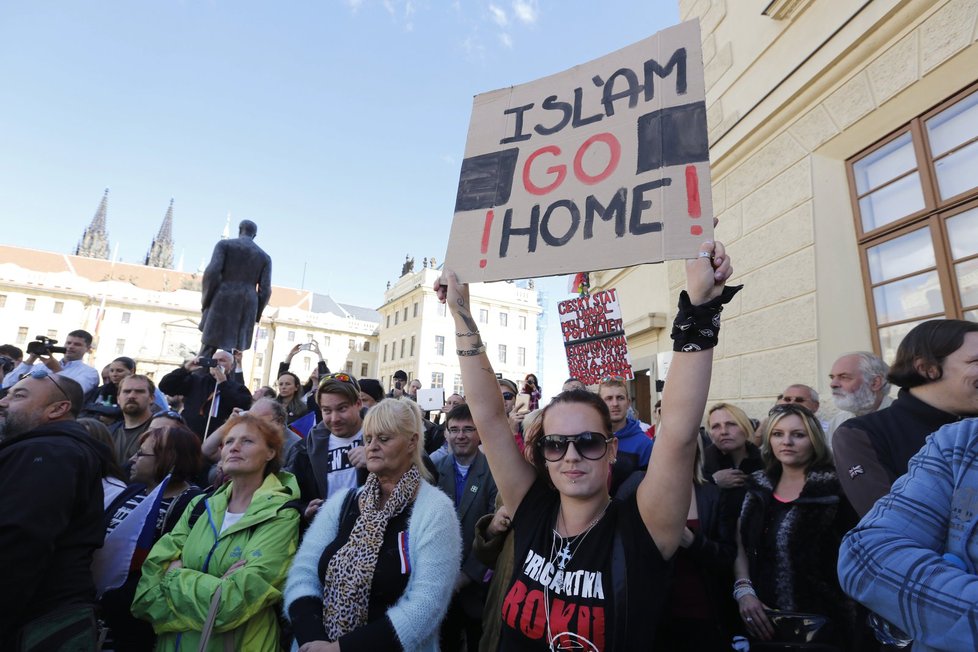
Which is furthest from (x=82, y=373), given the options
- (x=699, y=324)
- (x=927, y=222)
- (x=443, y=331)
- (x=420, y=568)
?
(x=443, y=331)

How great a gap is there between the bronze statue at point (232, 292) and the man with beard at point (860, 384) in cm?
547

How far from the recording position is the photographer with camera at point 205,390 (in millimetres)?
4762

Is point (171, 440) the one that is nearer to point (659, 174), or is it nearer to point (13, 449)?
point (13, 449)

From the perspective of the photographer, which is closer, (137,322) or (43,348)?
(43,348)

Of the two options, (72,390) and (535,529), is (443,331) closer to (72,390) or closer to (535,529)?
(72,390)

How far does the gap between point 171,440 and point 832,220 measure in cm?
579

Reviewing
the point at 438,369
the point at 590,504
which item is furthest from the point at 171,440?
the point at 438,369

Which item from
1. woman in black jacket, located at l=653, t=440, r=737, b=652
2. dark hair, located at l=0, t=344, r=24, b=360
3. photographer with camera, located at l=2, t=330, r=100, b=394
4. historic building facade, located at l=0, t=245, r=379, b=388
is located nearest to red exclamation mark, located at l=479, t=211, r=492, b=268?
woman in black jacket, located at l=653, t=440, r=737, b=652

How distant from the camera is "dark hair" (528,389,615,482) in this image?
1.81 meters

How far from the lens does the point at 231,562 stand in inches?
95.3

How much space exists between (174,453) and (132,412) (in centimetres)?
144

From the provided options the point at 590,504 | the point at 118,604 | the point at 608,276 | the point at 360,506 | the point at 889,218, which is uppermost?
the point at 608,276

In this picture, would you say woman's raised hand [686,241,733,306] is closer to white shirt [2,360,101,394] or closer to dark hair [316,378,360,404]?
dark hair [316,378,360,404]

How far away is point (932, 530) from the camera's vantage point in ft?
3.67
